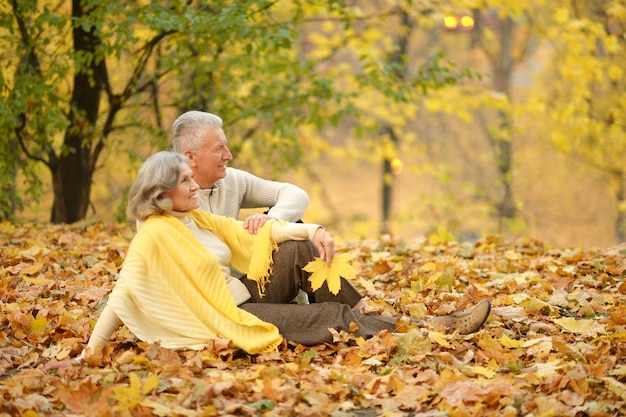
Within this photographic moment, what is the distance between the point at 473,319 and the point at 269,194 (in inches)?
55.1

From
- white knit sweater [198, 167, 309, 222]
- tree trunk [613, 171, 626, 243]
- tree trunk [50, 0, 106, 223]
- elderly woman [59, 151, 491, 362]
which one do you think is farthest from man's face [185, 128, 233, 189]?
tree trunk [613, 171, 626, 243]

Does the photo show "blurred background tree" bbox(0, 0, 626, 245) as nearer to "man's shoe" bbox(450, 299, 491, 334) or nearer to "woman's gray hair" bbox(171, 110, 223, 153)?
"woman's gray hair" bbox(171, 110, 223, 153)

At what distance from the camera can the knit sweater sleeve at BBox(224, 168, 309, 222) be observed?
439cm

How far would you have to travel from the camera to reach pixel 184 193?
3.72 meters

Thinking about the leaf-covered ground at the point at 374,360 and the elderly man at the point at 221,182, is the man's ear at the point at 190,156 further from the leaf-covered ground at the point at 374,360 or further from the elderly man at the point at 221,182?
the leaf-covered ground at the point at 374,360

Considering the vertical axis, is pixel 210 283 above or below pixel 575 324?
above

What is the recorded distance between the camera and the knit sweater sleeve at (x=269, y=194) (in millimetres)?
4387

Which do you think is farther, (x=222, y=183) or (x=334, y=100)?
(x=334, y=100)

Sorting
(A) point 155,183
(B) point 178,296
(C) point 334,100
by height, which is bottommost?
(B) point 178,296

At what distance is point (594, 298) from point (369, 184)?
771 inches

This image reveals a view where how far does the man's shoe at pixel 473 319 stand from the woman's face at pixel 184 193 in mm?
1410

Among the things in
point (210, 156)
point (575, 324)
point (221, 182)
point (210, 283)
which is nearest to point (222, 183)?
point (221, 182)

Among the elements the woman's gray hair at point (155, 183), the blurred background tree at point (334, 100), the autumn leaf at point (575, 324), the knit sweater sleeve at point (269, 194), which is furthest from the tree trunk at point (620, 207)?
the woman's gray hair at point (155, 183)

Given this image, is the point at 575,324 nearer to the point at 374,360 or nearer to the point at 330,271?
the point at 374,360
